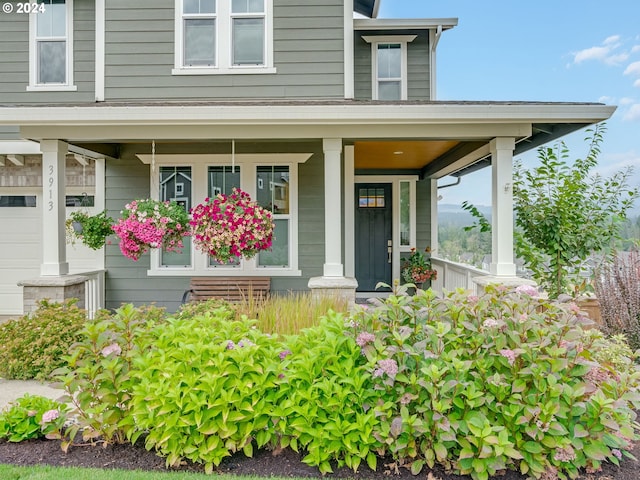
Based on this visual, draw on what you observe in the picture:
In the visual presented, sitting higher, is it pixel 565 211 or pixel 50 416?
pixel 565 211

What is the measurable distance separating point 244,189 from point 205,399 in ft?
14.9

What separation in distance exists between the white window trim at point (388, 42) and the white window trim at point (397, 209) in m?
1.61

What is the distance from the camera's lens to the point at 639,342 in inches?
202

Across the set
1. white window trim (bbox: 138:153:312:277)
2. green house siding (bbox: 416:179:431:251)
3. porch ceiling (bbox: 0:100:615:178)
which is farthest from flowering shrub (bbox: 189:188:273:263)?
green house siding (bbox: 416:179:431:251)

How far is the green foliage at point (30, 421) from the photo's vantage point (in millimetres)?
2912

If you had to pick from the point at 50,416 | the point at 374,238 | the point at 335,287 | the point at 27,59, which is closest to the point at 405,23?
the point at 374,238

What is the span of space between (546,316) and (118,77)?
6.57 meters

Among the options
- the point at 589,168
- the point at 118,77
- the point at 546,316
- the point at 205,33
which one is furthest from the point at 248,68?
the point at 546,316

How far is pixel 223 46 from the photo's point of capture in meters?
6.68

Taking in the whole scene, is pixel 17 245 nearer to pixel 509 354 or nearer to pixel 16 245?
pixel 16 245

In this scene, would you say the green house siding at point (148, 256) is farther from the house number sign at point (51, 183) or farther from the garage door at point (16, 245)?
the garage door at point (16, 245)

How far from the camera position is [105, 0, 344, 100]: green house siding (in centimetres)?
662

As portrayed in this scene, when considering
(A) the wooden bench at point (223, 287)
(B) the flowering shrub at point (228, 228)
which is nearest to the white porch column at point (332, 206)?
(B) the flowering shrub at point (228, 228)

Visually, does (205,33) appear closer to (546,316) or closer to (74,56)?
(74,56)
